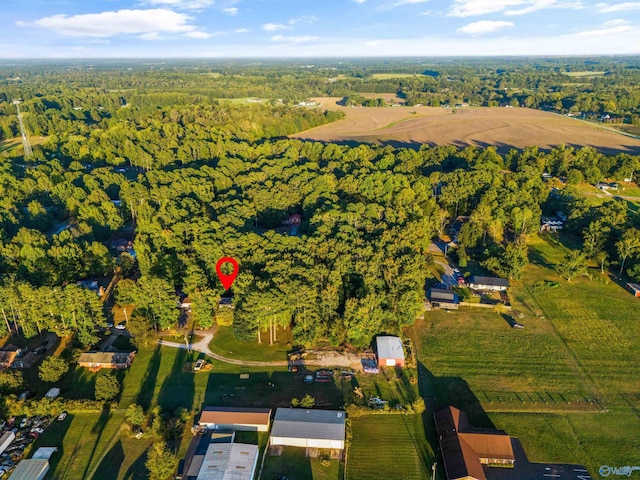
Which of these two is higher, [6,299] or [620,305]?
[6,299]

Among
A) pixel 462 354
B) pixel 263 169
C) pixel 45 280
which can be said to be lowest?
pixel 462 354

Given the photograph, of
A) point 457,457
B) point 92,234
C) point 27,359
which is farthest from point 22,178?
point 457,457

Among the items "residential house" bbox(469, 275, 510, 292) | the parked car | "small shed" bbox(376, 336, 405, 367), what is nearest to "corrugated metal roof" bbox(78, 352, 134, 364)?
the parked car

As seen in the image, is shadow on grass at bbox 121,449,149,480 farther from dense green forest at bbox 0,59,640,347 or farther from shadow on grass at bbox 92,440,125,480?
dense green forest at bbox 0,59,640,347

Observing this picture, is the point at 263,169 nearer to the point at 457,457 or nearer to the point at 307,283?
the point at 307,283

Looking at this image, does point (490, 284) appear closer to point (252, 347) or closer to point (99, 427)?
point (252, 347)
